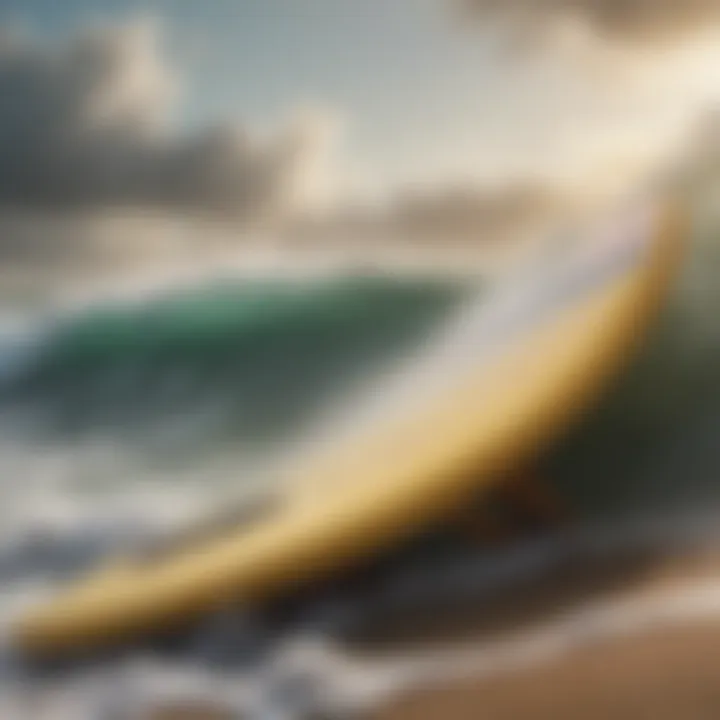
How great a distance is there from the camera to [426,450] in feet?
2.86

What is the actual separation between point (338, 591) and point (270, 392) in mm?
167

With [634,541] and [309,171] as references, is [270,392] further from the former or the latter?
[634,541]

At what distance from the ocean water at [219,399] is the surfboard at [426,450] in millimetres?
21

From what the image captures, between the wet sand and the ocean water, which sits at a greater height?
the ocean water

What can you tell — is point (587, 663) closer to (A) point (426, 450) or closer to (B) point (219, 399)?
(A) point (426, 450)

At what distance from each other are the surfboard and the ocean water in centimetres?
2

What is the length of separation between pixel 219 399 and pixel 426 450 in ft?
0.55

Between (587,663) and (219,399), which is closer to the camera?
(587,663)

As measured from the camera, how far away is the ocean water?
86cm

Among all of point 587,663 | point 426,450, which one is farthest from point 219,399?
point 587,663

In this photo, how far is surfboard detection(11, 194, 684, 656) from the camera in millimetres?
857

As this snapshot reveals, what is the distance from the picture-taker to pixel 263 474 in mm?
911

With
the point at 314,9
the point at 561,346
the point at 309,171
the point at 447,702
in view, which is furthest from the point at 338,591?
the point at 314,9

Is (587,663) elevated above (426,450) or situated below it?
below
